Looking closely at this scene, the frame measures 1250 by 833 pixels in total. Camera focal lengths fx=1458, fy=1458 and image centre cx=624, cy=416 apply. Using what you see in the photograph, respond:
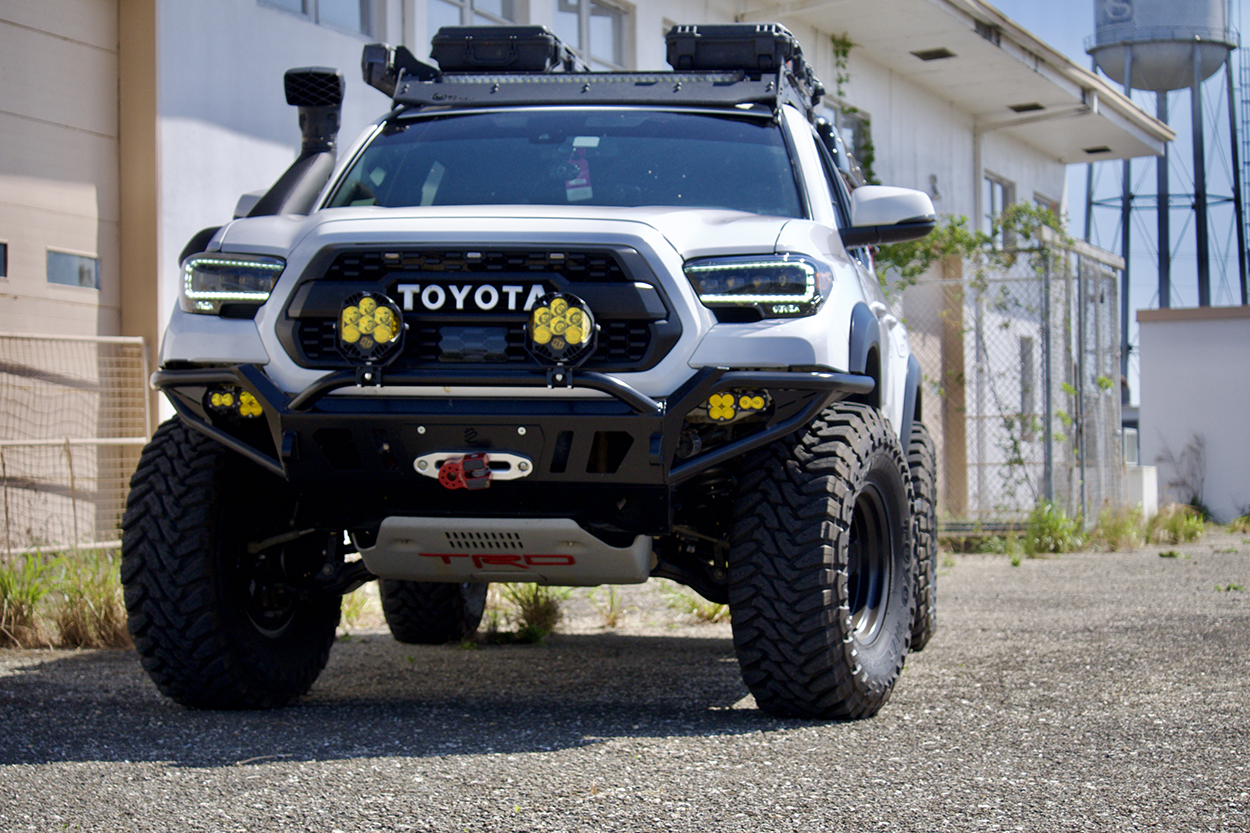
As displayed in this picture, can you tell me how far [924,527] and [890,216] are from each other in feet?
6.00

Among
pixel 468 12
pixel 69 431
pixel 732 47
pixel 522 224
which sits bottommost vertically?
pixel 69 431

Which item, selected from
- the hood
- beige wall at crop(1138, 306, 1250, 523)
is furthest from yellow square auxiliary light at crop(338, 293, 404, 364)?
beige wall at crop(1138, 306, 1250, 523)

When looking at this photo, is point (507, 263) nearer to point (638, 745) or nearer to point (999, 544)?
point (638, 745)

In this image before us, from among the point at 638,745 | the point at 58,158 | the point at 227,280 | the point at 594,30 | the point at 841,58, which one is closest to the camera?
the point at 638,745

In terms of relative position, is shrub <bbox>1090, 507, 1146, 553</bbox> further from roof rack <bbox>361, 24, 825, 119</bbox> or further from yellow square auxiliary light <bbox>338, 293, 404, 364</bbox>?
yellow square auxiliary light <bbox>338, 293, 404, 364</bbox>

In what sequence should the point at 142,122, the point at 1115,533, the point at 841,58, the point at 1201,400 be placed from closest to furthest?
the point at 142,122, the point at 1115,533, the point at 841,58, the point at 1201,400

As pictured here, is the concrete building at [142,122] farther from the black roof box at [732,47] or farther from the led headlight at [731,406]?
the led headlight at [731,406]

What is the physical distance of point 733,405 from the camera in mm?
4250

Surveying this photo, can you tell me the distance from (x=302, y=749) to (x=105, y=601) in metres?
3.06

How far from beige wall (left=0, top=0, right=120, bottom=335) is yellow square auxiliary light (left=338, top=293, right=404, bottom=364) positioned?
568cm

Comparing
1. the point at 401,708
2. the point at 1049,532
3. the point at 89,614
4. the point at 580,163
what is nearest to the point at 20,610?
the point at 89,614

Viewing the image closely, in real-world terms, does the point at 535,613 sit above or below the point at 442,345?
below

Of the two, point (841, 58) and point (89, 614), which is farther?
point (841, 58)

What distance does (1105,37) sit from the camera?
37.5 m
